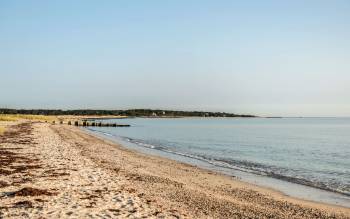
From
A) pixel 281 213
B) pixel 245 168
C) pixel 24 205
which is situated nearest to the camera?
pixel 24 205

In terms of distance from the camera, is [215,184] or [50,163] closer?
[215,184]

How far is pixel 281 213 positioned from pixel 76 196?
736 centimetres

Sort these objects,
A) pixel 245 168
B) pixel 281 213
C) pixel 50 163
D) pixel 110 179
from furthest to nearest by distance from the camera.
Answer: pixel 245 168, pixel 50 163, pixel 110 179, pixel 281 213

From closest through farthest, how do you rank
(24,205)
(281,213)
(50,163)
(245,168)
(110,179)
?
1. (24,205)
2. (281,213)
3. (110,179)
4. (50,163)
5. (245,168)

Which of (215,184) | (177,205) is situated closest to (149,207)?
(177,205)

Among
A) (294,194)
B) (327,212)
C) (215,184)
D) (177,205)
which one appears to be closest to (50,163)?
(215,184)

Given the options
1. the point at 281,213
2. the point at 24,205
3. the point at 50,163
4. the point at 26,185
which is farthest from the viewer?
the point at 50,163

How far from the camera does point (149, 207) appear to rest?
13461 mm

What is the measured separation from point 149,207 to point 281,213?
187 inches

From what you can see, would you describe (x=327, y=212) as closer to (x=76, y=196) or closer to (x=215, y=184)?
(x=215, y=184)

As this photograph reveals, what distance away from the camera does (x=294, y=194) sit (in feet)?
64.4

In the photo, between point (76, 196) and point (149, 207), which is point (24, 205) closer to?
point (76, 196)

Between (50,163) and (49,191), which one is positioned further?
(50,163)

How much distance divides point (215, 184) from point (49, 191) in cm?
896
